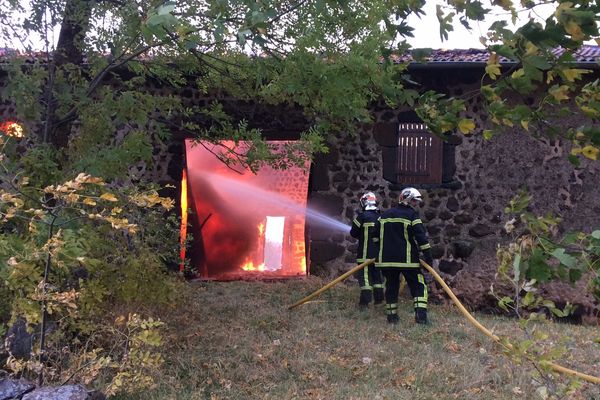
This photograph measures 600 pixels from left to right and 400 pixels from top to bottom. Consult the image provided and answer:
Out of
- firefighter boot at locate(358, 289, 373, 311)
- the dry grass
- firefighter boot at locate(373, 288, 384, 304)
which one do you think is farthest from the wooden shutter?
the dry grass

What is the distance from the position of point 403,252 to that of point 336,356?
1.98m

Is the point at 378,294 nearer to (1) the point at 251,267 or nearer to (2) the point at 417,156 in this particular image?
(2) the point at 417,156

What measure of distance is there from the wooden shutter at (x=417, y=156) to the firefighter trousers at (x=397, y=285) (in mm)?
3037

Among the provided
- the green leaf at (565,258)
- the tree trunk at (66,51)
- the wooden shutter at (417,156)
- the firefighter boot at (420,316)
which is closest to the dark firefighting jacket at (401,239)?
the firefighter boot at (420,316)

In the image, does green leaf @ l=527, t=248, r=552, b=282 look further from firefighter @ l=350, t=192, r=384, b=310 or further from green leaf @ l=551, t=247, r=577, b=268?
firefighter @ l=350, t=192, r=384, b=310

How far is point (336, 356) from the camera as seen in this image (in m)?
5.79

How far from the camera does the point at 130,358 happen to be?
13.8ft

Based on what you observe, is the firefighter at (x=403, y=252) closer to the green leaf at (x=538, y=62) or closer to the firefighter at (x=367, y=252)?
the firefighter at (x=367, y=252)

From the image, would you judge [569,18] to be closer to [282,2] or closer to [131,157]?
[282,2]

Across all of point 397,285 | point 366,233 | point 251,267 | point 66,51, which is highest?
point 66,51

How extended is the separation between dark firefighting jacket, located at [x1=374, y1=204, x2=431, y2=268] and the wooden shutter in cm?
281

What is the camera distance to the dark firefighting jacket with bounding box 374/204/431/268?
7.29m

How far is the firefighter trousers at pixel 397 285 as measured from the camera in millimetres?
7316

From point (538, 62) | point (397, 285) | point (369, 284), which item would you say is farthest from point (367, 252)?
point (538, 62)
